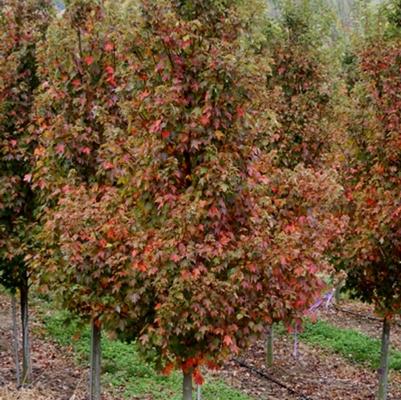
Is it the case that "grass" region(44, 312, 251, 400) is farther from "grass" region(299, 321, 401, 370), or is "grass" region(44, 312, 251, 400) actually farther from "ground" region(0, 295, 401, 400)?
"grass" region(299, 321, 401, 370)

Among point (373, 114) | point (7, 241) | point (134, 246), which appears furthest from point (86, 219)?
point (373, 114)

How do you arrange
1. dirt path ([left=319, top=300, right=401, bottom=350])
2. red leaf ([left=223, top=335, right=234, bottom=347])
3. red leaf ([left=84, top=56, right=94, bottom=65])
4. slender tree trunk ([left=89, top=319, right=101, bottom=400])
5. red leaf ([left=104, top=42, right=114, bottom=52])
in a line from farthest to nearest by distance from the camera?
dirt path ([left=319, top=300, right=401, bottom=350]), slender tree trunk ([left=89, top=319, right=101, bottom=400]), red leaf ([left=84, top=56, right=94, bottom=65]), red leaf ([left=104, top=42, right=114, bottom=52]), red leaf ([left=223, top=335, right=234, bottom=347])

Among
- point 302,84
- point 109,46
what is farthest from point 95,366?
point 302,84

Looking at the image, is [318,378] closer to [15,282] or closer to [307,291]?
[15,282]

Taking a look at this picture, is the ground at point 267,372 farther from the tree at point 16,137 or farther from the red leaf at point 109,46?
the red leaf at point 109,46

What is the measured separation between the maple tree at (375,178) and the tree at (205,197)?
2880 millimetres

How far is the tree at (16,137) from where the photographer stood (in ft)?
27.0

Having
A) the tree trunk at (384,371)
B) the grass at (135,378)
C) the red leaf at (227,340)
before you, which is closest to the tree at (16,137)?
the grass at (135,378)

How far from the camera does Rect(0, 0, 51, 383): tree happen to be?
8.24 metres

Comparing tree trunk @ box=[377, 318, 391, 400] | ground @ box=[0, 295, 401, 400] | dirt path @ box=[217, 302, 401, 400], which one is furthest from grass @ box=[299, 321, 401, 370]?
tree trunk @ box=[377, 318, 391, 400]

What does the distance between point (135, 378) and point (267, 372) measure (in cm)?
281

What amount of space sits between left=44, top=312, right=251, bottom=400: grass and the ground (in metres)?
0.20

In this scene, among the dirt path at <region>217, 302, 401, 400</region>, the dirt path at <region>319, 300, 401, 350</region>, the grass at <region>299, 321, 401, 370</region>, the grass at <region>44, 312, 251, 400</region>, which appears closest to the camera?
the grass at <region>44, 312, 251, 400</region>

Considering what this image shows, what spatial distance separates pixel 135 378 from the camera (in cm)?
1024
